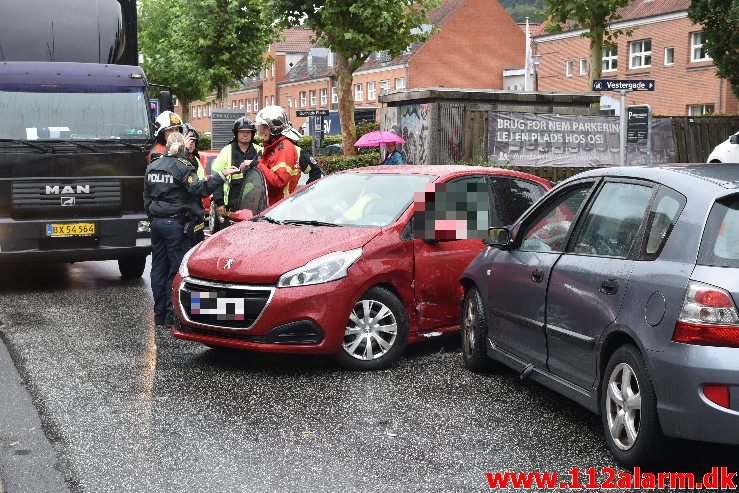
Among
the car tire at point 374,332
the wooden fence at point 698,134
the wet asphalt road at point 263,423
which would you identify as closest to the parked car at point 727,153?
the wooden fence at point 698,134

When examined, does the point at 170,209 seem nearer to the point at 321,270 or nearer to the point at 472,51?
the point at 321,270

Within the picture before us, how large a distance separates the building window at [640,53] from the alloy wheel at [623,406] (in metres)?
54.7

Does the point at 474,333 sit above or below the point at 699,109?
below

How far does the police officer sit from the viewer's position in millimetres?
9555

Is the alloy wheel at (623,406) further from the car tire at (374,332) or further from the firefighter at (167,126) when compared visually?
the firefighter at (167,126)

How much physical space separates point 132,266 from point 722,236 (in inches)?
376

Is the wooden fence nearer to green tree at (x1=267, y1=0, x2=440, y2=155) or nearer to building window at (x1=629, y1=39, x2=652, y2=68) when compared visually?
green tree at (x1=267, y1=0, x2=440, y2=155)

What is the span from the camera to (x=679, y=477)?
5.13 m

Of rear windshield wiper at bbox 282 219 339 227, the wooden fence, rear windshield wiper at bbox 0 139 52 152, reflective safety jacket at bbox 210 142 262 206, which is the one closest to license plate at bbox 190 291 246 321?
rear windshield wiper at bbox 282 219 339 227

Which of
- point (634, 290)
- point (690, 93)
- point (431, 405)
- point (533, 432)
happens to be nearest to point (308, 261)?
point (431, 405)

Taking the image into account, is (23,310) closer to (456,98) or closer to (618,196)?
(618,196)

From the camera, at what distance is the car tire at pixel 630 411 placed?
5.04 m

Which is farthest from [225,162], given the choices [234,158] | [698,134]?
[698,134]

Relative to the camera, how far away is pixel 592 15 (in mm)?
31109
